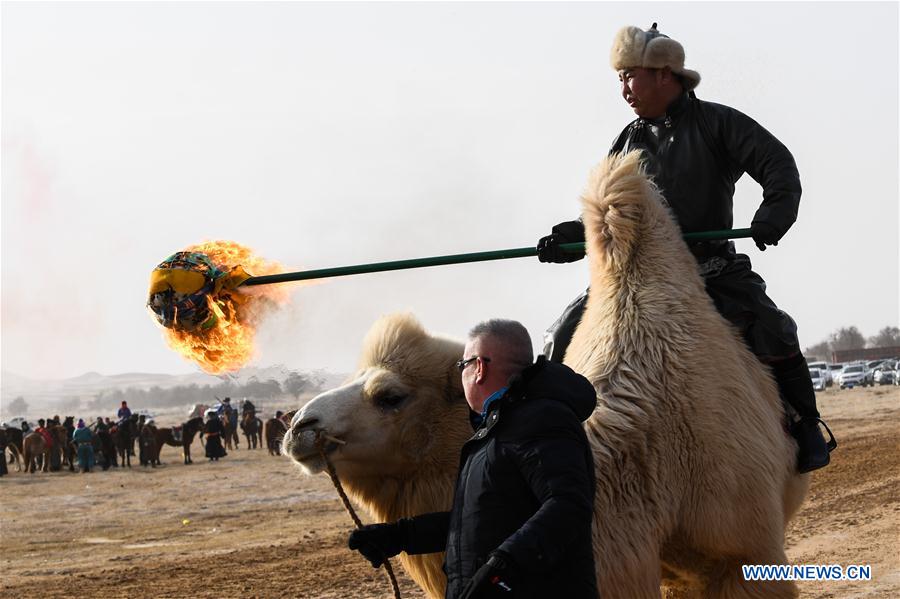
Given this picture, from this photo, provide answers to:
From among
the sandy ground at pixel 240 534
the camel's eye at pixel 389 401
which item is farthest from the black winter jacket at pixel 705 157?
the sandy ground at pixel 240 534

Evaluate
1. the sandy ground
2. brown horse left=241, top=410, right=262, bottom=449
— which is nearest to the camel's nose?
the sandy ground

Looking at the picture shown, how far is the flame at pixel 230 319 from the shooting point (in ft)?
18.8

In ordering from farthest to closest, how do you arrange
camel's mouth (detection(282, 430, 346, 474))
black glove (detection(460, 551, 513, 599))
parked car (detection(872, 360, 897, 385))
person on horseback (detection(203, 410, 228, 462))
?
parked car (detection(872, 360, 897, 385)) < person on horseback (detection(203, 410, 228, 462)) < camel's mouth (detection(282, 430, 346, 474)) < black glove (detection(460, 551, 513, 599))

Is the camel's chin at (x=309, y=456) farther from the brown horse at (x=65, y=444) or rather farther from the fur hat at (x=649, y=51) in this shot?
the brown horse at (x=65, y=444)

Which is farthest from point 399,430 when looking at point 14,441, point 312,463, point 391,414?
point 14,441

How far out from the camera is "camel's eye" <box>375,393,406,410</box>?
549 cm

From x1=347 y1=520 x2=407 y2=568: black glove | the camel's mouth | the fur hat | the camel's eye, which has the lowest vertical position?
x1=347 y1=520 x2=407 y2=568: black glove

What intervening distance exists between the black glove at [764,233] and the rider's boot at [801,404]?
2.06 feet

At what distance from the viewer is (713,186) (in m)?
5.62

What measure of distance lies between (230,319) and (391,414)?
100 centimetres

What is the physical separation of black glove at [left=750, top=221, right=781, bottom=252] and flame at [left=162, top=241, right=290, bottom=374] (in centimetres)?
238

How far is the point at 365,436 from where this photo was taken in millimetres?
5316

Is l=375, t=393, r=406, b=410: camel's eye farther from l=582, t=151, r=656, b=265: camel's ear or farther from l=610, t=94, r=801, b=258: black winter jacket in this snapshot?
l=610, t=94, r=801, b=258: black winter jacket

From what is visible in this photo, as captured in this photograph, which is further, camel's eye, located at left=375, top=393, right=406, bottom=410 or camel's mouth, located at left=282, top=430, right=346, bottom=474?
camel's eye, located at left=375, top=393, right=406, bottom=410
